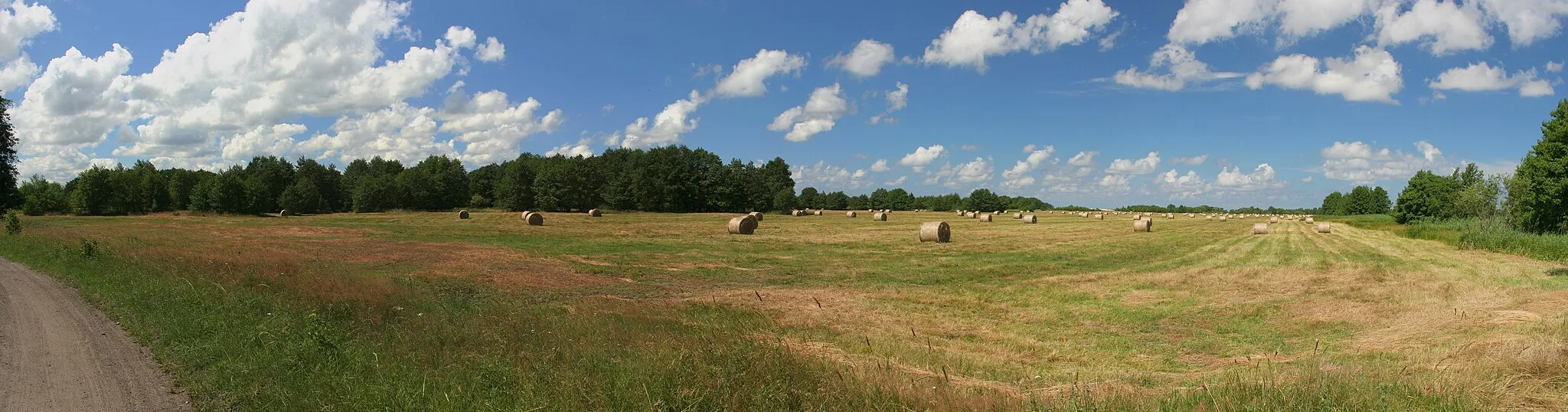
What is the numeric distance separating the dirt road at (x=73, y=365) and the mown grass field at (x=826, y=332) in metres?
0.35

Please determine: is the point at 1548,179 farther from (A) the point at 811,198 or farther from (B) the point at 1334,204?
(B) the point at 1334,204

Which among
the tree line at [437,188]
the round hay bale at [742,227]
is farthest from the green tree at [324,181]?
the round hay bale at [742,227]

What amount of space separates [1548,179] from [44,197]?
14099cm

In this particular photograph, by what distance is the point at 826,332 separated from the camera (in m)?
10.2

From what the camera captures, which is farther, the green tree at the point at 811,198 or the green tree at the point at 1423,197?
the green tree at the point at 811,198

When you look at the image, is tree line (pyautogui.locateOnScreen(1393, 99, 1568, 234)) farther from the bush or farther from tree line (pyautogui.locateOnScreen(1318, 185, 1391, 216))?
tree line (pyautogui.locateOnScreen(1318, 185, 1391, 216))

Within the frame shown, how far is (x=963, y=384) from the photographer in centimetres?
657

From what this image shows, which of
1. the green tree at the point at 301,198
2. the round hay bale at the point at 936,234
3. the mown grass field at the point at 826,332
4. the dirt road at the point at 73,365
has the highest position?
the green tree at the point at 301,198

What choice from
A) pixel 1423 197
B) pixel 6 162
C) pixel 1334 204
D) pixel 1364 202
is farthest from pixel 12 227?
pixel 1334 204

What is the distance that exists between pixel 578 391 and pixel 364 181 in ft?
381

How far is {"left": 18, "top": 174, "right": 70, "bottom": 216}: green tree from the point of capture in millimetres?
85500

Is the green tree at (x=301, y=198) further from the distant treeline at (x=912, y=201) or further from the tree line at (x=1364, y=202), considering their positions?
the tree line at (x=1364, y=202)

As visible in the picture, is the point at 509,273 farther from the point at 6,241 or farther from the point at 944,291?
the point at 6,241

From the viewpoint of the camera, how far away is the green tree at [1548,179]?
24125mm
